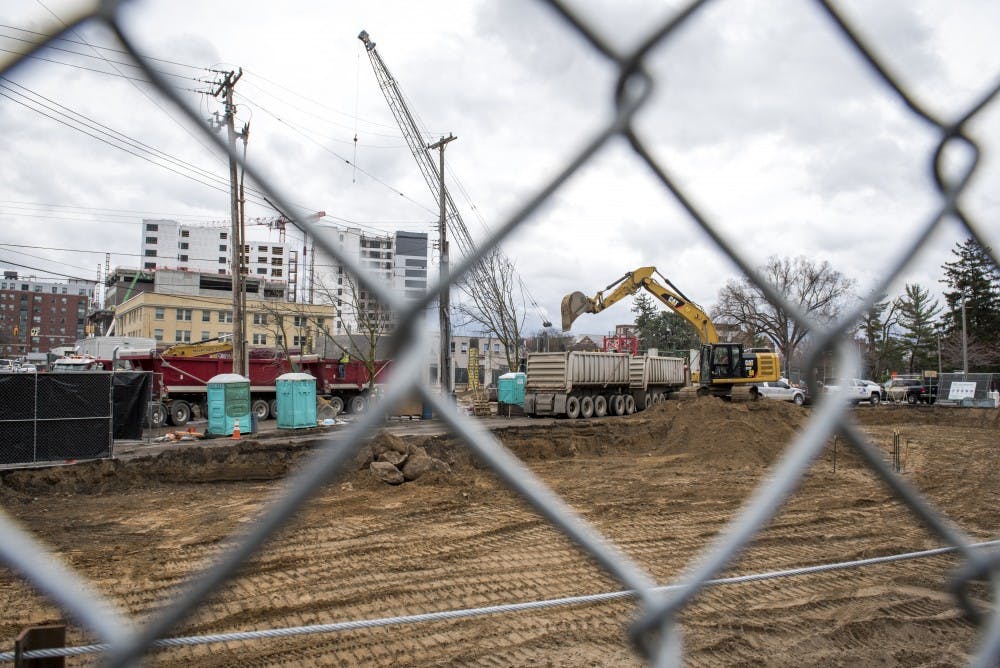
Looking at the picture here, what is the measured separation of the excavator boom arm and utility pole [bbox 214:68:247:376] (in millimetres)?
7921

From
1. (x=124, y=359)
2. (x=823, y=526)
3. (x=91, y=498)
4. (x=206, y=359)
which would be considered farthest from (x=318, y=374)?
(x=823, y=526)

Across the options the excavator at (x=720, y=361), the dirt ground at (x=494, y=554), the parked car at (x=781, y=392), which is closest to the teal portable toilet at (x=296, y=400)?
the dirt ground at (x=494, y=554)

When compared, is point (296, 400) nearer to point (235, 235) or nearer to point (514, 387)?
point (514, 387)

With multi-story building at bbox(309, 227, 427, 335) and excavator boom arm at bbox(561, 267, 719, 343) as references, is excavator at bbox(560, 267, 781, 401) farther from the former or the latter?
multi-story building at bbox(309, 227, 427, 335)

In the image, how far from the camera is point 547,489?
0.95 m

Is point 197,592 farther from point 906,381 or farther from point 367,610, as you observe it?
point 906,381

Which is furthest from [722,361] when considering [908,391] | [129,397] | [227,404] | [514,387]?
[908,391]

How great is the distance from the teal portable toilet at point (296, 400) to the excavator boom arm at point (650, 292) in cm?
654

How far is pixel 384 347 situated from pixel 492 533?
677 centimetres

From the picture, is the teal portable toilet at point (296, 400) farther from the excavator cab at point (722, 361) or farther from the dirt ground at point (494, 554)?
the excavator cab at point (722, 361)

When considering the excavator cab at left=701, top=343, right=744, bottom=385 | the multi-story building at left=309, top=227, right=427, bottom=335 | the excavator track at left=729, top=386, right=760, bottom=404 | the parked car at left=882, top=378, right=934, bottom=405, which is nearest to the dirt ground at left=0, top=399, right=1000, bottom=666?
the multi-story building at left=309, top=227, right=427, bottom=335

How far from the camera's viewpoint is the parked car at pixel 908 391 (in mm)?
33844

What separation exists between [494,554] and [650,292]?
15.7m

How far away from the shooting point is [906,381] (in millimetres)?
36469
